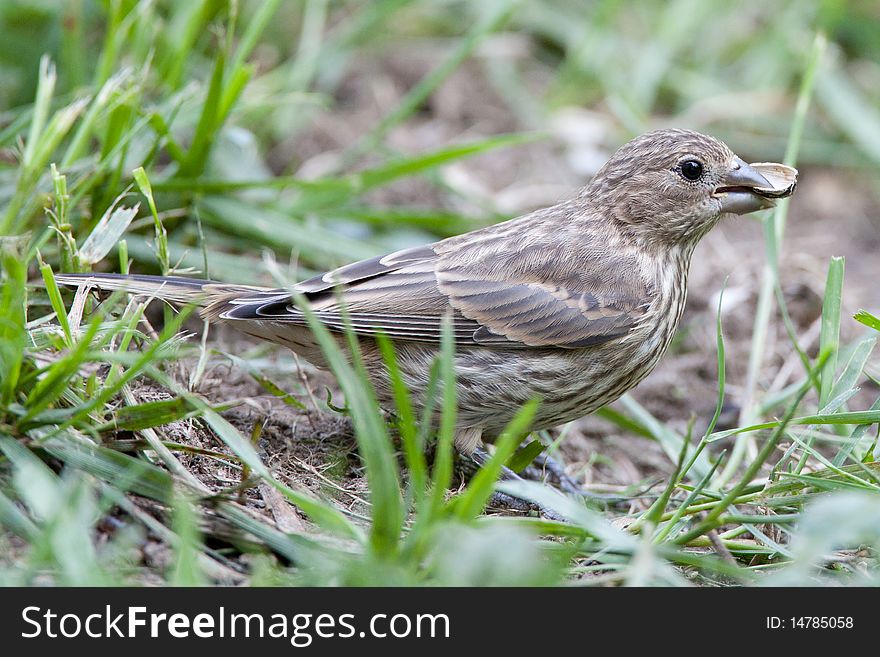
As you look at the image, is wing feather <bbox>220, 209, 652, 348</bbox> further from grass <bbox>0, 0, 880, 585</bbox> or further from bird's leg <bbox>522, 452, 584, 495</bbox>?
bird's leg <bbox>522, 452, 584, 495</bbox>

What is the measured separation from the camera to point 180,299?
12.2 feet

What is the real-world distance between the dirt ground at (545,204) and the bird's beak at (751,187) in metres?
0.97

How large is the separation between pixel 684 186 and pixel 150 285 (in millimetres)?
2095

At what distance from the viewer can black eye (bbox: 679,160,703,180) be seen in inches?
163

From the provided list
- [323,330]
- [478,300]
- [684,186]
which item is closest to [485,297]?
[478,300]

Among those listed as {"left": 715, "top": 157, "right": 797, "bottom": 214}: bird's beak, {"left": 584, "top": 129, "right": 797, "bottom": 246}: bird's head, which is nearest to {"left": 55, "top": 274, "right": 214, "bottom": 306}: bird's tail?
{"left": 584, "top": 129, "right": 797, "bottom": 246}: bird's head

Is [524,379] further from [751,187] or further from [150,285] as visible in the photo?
[150,285]

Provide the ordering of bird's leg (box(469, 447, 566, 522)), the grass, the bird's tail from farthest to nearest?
bird's leg (box(469, 447, 566, 522)), the bird's tail, the grass

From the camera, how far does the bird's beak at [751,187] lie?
13.2 ft

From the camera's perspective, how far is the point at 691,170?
414 centimetres

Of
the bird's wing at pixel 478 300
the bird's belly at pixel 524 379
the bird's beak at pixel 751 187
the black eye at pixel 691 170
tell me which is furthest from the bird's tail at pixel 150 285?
the bird's beak at pixel 751 187

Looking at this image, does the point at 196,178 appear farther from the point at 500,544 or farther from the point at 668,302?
the point at 500,544

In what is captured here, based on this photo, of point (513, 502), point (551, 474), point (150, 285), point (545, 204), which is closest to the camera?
point (150, 285)

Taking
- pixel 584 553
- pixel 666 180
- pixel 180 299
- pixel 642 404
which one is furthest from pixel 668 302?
pixel 180 299
